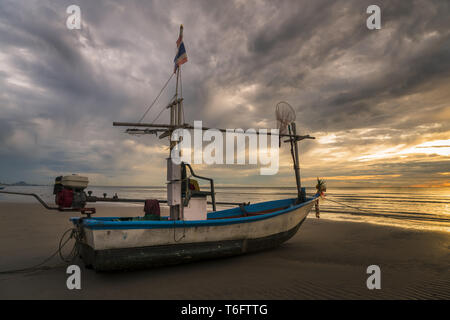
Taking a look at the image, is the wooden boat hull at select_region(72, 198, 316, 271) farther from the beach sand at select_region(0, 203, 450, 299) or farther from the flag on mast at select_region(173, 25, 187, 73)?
the flag on mast at select_region(173, 25, 187, 73)

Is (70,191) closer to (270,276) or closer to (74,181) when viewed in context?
(74,181)

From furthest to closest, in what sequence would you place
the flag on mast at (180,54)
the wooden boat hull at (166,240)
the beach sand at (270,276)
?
the flag on mast at (180,54), the wooden boat hull at (166,240), the beach sand at (270,276)

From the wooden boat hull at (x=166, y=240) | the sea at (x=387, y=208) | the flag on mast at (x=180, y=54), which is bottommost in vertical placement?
the sea at (x=387, y=208)

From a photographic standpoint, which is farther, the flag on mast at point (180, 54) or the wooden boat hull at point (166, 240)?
the flag on mast at point (180, 54)

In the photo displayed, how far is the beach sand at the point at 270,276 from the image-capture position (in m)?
5.05

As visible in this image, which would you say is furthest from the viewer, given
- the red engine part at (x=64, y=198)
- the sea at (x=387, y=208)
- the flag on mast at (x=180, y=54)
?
the sea at (x=387, y=208)

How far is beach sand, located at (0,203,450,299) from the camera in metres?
5.05

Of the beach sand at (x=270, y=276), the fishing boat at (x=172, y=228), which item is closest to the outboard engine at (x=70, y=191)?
the fishing boat at (x=172, y=228)

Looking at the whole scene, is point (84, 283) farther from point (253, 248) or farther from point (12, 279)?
point (253, 248)

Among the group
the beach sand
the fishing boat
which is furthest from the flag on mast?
the beach sand

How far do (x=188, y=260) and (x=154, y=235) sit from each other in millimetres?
1242

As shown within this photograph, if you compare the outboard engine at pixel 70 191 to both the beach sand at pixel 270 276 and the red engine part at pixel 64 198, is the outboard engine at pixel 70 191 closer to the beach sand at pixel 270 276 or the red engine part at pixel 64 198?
the red engine part at pixel 64 198

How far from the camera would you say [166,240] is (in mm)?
6152

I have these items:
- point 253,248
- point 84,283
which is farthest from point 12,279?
point 253,248
